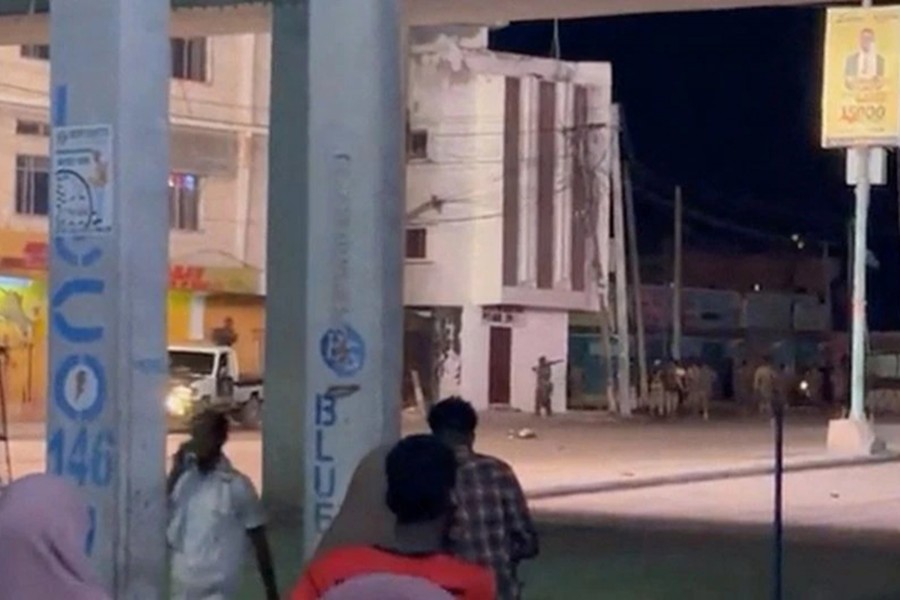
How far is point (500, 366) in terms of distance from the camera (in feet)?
204

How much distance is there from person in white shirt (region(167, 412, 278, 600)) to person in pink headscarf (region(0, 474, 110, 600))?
509 centimetres

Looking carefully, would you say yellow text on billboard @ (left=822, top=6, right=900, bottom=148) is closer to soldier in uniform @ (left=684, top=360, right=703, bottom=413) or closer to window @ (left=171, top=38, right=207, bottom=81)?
window @ (left=171, top=38, right=207, bottom=81)

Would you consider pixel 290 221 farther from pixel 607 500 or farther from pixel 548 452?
pixel 548 452

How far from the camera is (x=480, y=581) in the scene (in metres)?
5.59

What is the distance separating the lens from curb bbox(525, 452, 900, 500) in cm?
2914

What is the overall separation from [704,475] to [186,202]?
72.7 ft

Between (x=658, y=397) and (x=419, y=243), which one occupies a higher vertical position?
(x=419, y=243)

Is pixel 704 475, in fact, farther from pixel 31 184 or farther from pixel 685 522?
pixel 31 184

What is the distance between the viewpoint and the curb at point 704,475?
29141mm

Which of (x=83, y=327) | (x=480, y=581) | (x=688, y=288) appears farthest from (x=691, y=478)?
(x=688, y=288)

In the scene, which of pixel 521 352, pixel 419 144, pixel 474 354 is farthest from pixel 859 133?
pixel 521 352

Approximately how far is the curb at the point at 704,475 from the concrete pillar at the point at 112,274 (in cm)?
1584

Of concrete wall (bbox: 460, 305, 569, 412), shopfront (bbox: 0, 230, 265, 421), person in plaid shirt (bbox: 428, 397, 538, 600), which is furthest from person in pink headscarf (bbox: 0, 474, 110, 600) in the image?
concrete wall (bbox: 460, 305, 569, 412)

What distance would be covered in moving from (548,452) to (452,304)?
882 inches
